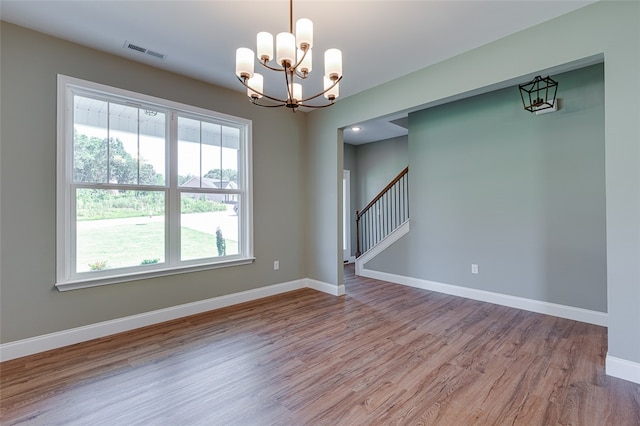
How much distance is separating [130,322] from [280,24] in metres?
3.17

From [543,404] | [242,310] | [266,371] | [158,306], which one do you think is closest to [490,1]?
[543,404]

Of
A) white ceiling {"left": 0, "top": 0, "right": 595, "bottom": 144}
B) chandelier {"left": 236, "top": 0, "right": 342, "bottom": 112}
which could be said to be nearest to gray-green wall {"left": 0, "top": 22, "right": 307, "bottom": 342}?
white ceiling {"left": 0, "top": 0, "right": 595, "bottom": 144}

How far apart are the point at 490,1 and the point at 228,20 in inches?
79.9

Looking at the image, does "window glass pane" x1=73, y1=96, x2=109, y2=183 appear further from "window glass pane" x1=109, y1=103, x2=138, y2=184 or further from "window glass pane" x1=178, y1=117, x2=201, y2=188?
"window glass pane" x1=178, y1=117, x2=201, y2=188

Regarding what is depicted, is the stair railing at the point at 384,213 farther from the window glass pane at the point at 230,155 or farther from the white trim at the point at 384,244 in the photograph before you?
the window glass pane at the point at 230,155

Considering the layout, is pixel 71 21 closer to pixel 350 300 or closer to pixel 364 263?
pixel 350 300

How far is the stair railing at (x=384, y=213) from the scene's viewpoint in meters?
5.36

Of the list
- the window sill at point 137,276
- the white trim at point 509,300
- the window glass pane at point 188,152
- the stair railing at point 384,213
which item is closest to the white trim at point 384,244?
the stair railing at point 384,213

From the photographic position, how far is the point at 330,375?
217 cm

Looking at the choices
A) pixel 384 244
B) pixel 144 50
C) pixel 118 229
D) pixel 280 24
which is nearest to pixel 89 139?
pixel 118 229

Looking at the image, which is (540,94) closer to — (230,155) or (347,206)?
(230,155)

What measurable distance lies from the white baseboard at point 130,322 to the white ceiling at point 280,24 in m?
2.65

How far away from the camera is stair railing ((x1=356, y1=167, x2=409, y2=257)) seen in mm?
5363

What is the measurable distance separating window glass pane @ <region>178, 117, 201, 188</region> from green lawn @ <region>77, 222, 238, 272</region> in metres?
0.58
